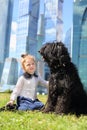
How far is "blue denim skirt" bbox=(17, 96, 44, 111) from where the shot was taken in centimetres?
695

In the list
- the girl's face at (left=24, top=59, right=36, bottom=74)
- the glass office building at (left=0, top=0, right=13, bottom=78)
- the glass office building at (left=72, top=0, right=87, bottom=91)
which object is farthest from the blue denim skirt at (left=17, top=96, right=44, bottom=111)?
the glass office building at (left=0, top=0, right=13, bottom=78)

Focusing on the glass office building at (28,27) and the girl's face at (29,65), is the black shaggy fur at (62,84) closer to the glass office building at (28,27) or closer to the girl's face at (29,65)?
the girl's face at (29,65)

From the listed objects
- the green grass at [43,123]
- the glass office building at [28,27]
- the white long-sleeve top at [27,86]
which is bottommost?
the green grass at [43,123]

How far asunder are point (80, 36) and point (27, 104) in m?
102

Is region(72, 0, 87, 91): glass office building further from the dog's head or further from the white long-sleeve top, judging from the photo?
the dog's head

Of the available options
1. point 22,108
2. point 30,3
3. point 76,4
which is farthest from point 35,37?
point 22,108

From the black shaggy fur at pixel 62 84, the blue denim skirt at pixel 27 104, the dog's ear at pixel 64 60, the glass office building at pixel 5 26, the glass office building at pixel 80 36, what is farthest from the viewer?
the glass office building at pixel 5 26

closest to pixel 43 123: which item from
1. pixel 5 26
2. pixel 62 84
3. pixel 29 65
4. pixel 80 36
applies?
pixel 62 84

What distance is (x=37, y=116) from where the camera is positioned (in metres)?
5.71

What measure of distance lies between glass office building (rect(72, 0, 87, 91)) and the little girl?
316 feet

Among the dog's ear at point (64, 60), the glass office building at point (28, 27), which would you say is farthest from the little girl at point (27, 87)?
the glass office building at point (28, 27)

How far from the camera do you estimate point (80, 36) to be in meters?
108

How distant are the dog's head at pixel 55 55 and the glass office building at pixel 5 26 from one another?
159975mm

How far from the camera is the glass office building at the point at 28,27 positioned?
171 meters
